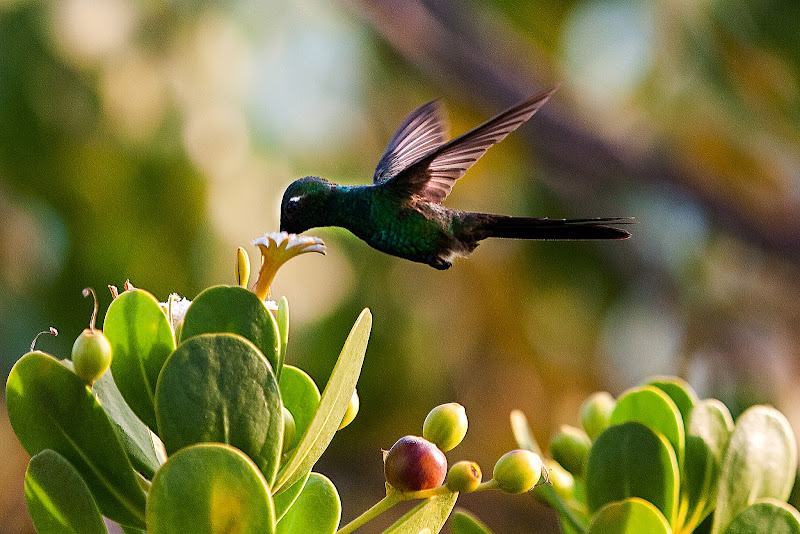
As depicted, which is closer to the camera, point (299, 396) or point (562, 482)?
point (299, 396)

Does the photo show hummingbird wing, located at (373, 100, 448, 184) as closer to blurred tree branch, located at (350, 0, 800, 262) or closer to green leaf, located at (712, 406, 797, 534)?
green leaf, located at (712, 406, 797, 534)

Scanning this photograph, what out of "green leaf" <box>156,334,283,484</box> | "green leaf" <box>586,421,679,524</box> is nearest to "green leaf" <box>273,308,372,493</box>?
"green leaf" <box>156,334,283,484</box>

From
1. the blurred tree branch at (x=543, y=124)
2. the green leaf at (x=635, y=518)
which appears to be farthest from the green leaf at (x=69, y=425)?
the blurred tree branch at (x=543, y=124)

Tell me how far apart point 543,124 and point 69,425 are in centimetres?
322

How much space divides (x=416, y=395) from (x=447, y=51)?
269cm

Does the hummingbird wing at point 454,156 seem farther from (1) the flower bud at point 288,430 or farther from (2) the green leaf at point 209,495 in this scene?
(2) the green leaf at point 209,495

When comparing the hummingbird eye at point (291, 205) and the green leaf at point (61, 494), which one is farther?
the hummingbird eye at point (291, 205)

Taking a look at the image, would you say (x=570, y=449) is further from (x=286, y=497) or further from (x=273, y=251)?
(x=273, y=251)

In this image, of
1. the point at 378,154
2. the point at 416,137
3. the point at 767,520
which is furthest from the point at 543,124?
the point at 767,520

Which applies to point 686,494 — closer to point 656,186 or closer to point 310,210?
point 310,210

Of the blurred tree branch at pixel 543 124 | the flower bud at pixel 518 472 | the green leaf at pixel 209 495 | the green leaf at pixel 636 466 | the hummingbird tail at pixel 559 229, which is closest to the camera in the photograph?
the green leaf at pixel 209 495

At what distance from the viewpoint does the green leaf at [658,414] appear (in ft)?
3.91

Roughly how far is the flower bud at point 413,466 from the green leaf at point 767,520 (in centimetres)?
37

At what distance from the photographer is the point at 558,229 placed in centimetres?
132
